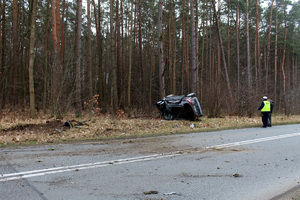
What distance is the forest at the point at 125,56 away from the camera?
1580 cm

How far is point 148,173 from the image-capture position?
4.79 metres

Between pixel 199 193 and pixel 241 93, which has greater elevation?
pixel 241 93

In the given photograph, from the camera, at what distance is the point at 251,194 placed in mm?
3945

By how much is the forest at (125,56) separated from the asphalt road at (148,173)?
8881 mm

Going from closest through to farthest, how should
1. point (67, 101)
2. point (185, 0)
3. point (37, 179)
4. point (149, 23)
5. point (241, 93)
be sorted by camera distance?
point (37, 179), point (67, 101), point (241, 93), point (185, 0), point (149, 23)

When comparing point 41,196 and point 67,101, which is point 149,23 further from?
point 41,196

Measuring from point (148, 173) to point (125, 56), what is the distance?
100 feet

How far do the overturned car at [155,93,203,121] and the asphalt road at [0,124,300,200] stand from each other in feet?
22.6

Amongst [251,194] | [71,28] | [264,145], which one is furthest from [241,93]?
[71,28]

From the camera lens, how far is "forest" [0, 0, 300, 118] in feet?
51.9

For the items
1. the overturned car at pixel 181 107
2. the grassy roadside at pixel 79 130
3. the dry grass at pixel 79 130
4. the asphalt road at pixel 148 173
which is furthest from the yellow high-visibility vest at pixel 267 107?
the asphalt road at pixel 148 173

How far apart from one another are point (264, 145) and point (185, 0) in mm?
24034

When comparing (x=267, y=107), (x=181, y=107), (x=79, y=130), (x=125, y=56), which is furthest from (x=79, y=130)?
(x=125, y=56)

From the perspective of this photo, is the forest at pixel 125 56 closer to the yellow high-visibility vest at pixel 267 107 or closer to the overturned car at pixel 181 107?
the overturned car at pixel 181 107
